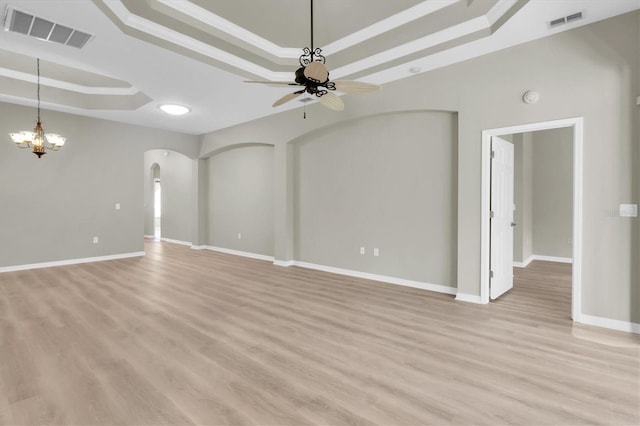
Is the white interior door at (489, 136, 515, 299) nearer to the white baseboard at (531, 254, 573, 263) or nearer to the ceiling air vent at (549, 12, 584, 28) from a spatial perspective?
the ceiling air vent at (549, 12, 584, 28)

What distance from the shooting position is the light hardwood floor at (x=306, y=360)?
1.99 metres

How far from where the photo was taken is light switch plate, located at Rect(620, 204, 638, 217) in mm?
3117

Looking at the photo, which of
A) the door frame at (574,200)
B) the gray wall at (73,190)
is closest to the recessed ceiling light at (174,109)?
the gray wall at (73,190)

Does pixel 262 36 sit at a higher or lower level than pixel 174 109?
higher

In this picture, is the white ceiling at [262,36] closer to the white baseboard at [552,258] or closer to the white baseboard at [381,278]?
the white baseboard at [381,278]

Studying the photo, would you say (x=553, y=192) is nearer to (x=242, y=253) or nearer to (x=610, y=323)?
(x=610, y=323)

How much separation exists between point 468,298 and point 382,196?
2.00m

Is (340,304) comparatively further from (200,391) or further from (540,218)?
(540,218)

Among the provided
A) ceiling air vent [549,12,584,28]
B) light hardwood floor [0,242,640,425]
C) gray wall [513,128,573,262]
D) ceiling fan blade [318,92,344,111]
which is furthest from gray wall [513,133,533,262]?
ceiling fan blade [318,92,344,111]

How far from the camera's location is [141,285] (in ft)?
16.4

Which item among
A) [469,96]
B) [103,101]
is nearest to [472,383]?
[469,96]

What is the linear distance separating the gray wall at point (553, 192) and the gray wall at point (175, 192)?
896 cm

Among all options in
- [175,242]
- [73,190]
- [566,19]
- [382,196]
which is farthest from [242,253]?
[566,19]

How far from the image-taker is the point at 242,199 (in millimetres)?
8102
